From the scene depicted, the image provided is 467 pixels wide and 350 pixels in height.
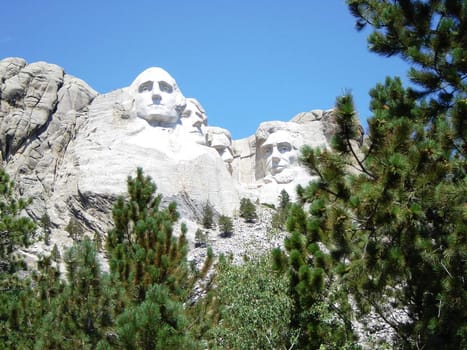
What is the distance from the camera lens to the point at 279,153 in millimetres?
29172

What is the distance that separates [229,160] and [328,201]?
75.8ft

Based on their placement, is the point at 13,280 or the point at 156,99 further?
the point at 156,99

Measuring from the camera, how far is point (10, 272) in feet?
45.0

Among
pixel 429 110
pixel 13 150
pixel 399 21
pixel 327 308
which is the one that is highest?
pixel 13 150

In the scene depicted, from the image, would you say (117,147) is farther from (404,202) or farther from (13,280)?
(404,202)

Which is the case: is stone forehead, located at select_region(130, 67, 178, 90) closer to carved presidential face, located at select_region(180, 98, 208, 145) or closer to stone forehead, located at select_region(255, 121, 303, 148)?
carved presidential face, located at select_region(180, 98, 208, 145)

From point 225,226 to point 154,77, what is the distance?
6.82 meters

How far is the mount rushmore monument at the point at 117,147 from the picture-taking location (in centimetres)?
2483

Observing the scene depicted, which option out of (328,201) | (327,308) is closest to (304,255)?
(328,201)

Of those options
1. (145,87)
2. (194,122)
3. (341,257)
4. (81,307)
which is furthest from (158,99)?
(341,257)

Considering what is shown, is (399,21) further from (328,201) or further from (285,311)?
(285,311)

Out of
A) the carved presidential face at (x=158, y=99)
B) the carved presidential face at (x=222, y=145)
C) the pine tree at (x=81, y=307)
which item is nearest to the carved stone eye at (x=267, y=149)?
the carved presidential face at (x=222, y=145)

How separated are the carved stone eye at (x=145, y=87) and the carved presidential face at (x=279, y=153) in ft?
19.1

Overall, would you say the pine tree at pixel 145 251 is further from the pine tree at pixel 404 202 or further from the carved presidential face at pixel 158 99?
the carved presidential face at pixel 158 99
